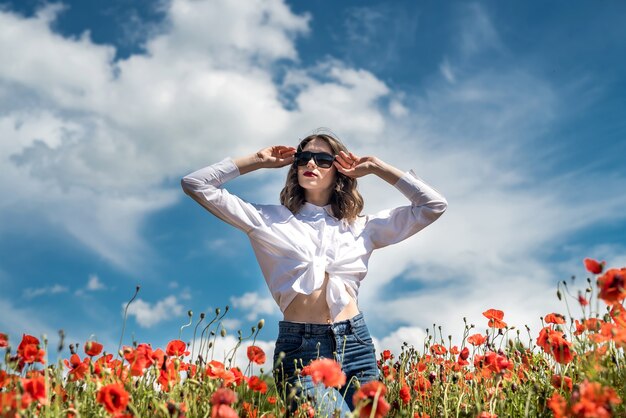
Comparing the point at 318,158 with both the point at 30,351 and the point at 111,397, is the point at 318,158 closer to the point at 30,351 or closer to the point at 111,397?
the point at 30,351

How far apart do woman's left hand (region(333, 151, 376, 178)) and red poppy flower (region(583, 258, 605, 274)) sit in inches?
85.1

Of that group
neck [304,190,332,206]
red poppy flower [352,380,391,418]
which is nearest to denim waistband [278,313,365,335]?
neck [304,190,332,206]

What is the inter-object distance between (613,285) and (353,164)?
248 centimetres

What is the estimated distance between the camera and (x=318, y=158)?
4.82m

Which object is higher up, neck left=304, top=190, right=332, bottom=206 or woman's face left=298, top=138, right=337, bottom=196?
woman's face left=298, top=138, right=337, bottom=196

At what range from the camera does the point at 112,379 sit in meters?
3.20

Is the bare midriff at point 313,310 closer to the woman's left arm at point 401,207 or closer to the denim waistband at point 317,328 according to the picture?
the denim waistband at point 317,328

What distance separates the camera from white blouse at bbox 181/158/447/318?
4.42 meters

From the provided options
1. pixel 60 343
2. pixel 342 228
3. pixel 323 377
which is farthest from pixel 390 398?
pixel 60 343

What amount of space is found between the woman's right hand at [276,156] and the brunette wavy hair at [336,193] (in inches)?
4.9

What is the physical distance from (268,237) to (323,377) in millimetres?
2150

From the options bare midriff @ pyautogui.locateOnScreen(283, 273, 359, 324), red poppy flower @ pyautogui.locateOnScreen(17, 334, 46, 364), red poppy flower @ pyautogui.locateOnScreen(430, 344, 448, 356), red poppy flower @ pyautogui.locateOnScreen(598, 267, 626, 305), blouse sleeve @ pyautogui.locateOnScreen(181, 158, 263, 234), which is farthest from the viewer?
red poppy flower @ pyautogui.locateOnScreen(430, 344, 448, 356)

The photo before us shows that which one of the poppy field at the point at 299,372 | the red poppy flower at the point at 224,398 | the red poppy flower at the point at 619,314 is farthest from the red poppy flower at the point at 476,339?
the red poppy flower at the point at 224,398

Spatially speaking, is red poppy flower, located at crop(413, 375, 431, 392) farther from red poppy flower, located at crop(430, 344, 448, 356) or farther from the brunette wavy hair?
the brunette wavy hair
